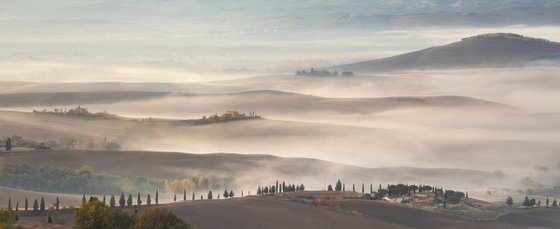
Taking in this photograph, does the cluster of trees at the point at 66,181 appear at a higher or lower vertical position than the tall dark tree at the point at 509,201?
higher

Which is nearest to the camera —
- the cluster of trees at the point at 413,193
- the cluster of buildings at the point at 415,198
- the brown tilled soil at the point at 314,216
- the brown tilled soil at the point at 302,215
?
the brown tilled soil at the point at 314,216

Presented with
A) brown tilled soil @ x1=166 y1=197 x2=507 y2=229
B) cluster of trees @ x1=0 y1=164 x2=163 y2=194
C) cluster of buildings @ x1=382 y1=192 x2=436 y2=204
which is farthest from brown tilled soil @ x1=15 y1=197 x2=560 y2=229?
cluster of trees @ x1=0 y1=164 x2=163 y2=194

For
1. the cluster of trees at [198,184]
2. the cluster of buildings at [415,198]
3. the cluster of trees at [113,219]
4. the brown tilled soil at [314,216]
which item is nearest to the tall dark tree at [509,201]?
the cluster of buildings at [415,198]

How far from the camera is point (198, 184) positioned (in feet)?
599

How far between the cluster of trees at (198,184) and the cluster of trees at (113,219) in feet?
234

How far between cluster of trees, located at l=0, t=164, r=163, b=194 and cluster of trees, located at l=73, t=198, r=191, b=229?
67630 millimetres

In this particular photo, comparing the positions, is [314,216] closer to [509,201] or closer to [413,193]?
[413,193]

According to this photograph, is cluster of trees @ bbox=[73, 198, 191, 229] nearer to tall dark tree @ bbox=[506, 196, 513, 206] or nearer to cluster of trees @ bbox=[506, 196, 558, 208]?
cluster of trees @ bbox=[506, 196, 558, 208]

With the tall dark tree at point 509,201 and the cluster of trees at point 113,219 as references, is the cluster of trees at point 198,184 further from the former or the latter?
the cluster of trees at point 113,219

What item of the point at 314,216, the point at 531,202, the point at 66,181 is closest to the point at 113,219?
the point at 314,216

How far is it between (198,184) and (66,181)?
17.8 metres

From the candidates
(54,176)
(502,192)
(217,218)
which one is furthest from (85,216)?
(502,192)

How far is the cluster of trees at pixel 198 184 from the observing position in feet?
585

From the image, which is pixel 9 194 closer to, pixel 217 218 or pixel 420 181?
pixel 217 218
